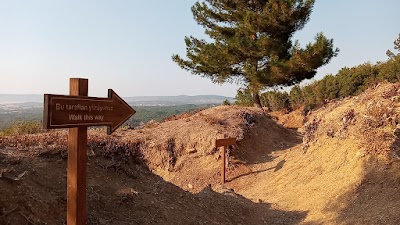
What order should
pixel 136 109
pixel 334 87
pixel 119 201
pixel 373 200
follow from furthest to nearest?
pixel 136 109, pixel 334 87, pixel 373 200, pixel 119 201

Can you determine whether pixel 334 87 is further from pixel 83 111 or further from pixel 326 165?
pixel 83 111

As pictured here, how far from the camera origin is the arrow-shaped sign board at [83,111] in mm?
3291

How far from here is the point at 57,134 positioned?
27.7 ft

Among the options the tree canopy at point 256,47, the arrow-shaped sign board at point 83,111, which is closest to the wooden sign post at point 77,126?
the arrow-shaped sign board at point 83,111

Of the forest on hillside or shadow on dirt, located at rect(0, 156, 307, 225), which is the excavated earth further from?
the forest on hillside

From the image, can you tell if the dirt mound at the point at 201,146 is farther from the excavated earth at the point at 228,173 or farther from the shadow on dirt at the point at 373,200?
the shadow on dirt at the point at 373,200

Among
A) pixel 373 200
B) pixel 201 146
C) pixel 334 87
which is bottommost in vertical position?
pixel 373 200

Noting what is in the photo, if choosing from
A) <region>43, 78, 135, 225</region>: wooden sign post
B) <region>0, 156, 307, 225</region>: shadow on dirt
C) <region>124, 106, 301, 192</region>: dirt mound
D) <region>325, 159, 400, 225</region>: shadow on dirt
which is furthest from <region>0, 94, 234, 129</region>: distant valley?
<region>325, 159, 400, 225</region>: shadow on dirt

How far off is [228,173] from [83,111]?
8794mm

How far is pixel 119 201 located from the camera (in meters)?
5.68

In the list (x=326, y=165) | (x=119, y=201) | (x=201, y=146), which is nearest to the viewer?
(x=119, y=201)

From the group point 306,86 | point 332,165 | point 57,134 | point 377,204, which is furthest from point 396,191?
point 306,86

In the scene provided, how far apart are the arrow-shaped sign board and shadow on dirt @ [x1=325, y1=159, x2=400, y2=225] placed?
4750 mm

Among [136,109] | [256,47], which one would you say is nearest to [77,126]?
[256,47]
